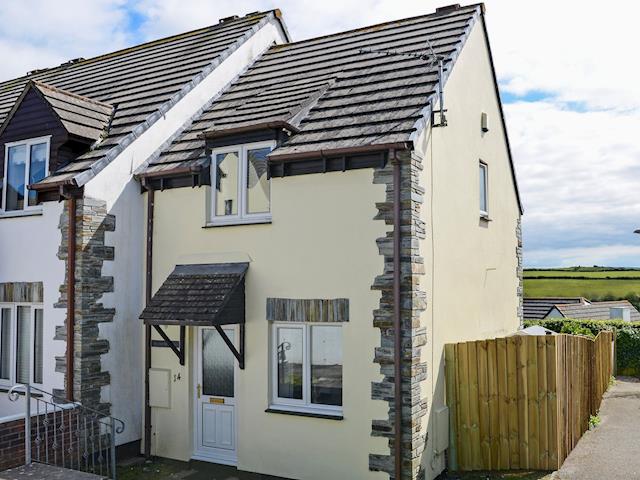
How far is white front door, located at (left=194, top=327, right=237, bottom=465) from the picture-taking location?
10.3 meters

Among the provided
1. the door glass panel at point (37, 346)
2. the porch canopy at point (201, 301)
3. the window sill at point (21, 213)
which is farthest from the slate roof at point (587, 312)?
the window sill at point (21, 213)

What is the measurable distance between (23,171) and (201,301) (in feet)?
16.3

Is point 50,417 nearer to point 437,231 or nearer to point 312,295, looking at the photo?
point 312,295

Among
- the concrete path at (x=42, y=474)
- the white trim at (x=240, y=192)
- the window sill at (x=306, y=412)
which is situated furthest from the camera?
the white trim at (x=240, y=192)

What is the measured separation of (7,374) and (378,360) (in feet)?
24.2

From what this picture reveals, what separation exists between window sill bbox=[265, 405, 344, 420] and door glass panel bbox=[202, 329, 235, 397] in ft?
3.42

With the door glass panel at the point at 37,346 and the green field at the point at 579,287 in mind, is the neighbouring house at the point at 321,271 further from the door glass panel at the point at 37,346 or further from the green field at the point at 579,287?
the green field at the point at 579,287

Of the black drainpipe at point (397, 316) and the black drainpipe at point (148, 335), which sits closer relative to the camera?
the black drainpipe at point (397, 316)

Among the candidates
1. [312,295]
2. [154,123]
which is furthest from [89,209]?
→ [312,295]

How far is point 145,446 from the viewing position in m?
10.9

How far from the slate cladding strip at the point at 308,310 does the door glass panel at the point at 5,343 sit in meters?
5.52

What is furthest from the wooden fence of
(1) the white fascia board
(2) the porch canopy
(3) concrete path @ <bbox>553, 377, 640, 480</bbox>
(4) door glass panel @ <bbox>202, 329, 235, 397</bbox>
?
(1) the white fascia board

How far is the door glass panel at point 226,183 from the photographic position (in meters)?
10.6

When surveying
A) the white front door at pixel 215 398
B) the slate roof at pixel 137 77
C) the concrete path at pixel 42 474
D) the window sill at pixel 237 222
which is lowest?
the concrete path at pixel 42 474
